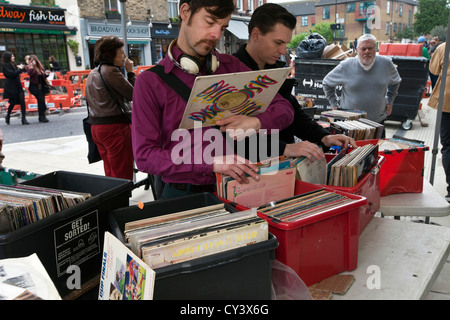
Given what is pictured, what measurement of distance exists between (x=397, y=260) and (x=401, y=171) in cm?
91

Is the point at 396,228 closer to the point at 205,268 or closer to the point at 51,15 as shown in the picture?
the point at 205,268

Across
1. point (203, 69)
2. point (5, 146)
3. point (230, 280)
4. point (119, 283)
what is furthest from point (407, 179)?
point (5, 146)

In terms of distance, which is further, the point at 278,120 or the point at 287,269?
the point at 278,120

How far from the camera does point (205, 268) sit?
34.5 inches

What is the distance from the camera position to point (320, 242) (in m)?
1.20

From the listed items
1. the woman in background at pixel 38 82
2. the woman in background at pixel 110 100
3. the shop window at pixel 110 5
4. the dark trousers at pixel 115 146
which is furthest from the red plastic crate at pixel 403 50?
the shop window at pixel 110 5

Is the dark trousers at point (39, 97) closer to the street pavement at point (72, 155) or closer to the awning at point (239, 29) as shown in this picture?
the street pavement at point (72, 155)

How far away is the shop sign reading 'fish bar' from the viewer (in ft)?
50.6

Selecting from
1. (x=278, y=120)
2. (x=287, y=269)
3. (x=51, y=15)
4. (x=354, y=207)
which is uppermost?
(x=51, y=15)

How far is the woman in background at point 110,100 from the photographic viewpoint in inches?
135

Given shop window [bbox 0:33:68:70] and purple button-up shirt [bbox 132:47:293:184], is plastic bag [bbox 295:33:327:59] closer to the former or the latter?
purple button-up shirt [bbox 132:47:293:184]

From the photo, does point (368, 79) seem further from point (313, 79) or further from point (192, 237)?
point (313, 79)

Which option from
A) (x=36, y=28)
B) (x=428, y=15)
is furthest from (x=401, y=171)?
(x=428, y=15)
